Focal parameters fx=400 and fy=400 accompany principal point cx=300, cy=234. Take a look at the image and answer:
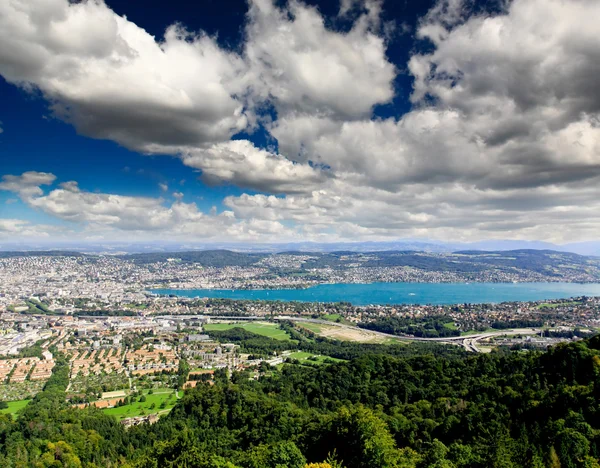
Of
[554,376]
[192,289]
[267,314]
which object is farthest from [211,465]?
[192,289]

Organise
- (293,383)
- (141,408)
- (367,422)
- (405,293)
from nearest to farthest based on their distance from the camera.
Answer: (367,422)
(141,408)
(293,383)
(405,293)

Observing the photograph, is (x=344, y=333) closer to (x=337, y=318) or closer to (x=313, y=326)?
(x=313, y=326)

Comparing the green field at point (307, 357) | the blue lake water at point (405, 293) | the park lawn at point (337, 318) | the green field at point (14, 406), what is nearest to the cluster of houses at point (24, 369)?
the green field at point (14, 406)

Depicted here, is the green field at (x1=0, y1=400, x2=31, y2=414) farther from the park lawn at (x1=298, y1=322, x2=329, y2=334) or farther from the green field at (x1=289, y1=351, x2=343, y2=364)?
the park lawn at (x1=298, y1=322, x2=329, y2=334)

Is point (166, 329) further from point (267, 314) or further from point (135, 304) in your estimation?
point (135, 304)

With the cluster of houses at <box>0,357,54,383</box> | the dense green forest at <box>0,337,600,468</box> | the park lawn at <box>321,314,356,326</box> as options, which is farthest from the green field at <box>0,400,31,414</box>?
the park lawn at <box>321,314,356,326</box>

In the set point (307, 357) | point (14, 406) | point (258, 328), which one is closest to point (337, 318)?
point (258, 328)
